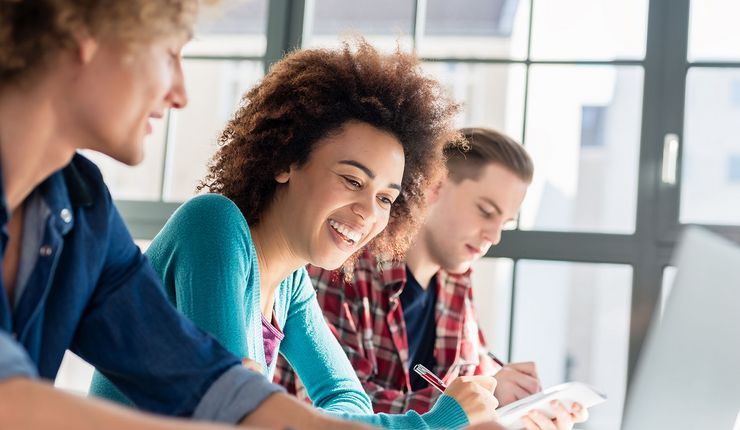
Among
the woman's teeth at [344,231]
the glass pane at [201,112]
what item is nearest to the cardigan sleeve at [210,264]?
the woman's teeth at [344,231]

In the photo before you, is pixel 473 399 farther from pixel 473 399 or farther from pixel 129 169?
pixel 129 169

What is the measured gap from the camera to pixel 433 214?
2561 mm

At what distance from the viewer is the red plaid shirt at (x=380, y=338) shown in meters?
2.17

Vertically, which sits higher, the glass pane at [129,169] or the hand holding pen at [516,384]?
the glass pane at [129,169]

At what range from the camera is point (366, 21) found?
3283mm

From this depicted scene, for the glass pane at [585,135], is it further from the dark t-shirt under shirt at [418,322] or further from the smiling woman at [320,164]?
the smiling woman at [320,164]

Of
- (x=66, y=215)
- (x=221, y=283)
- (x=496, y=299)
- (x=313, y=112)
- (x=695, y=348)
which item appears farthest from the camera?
(x=496, y=299)

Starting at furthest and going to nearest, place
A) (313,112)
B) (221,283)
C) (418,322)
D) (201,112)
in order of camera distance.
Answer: (201,112) → (418,322) → (313,112) → (221,283)

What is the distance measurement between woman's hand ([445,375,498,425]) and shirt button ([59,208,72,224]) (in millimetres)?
748

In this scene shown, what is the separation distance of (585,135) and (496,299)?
623 mm

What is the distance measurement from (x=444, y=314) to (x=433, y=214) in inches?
10.7

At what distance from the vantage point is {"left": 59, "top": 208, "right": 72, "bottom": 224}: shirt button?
103 centimetres

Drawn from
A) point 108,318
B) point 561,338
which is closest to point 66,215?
point 108,318

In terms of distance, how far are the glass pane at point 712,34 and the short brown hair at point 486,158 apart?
2.33 ft
